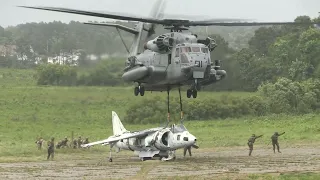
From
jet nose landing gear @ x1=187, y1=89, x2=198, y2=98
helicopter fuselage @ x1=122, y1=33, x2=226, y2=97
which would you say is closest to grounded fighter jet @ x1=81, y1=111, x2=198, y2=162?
jet nose landing gear @ x1=187, y1=89, x2=198, y2=98

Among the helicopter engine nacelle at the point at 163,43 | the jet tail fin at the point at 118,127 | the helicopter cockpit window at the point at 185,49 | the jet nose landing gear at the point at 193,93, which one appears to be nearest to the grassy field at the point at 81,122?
the jet tail fin at the point at 118,127

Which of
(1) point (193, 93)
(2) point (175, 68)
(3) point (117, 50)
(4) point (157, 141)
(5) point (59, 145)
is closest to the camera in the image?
(2) point (175, 68)

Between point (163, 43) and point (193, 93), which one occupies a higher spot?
point (163, 43)

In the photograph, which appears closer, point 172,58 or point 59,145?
point 172,58

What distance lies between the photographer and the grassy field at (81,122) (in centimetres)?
5075

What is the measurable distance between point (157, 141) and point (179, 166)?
212 inches

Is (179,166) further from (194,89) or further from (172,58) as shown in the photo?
(172,58)

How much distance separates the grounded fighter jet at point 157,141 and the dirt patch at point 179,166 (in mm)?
835

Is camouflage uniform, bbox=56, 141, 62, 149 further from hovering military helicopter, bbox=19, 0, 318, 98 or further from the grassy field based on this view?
hovering military helicopter, bbox=19, 0, 318, 98

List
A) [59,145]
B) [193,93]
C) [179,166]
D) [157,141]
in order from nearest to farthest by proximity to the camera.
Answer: [179,166] → [193,93] → [157,141] → [59,145]

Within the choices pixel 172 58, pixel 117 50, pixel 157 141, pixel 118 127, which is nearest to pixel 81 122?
pixel 118 127

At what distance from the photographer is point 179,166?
1468 inches

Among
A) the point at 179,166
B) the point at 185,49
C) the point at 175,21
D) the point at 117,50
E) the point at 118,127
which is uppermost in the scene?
the point at 175,21

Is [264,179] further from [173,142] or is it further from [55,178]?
[173,142]
